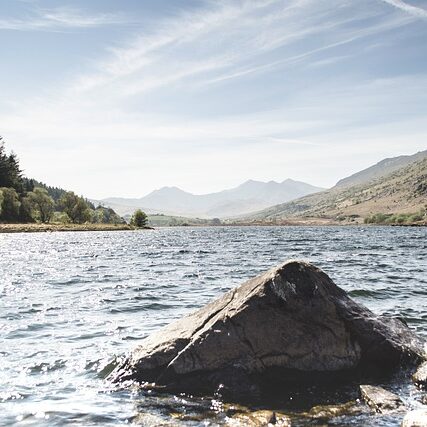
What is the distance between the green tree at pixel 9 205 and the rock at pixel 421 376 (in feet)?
447

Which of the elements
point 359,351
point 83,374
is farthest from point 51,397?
point 359,351

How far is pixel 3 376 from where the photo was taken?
45.7 ft

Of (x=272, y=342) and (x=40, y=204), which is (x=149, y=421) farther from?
(x=40, y=204)

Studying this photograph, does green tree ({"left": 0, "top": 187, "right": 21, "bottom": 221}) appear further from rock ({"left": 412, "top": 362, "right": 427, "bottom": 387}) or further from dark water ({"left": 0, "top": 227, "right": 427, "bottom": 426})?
rock ({"left": 412, "top": 362, "right": 427, "bottom": 387})

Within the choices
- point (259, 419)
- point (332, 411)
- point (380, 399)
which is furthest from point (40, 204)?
point (380, 399)

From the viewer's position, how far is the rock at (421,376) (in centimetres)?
1276

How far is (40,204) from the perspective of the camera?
6176 inches

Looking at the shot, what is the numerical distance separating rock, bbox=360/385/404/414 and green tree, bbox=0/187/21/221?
13647 cm

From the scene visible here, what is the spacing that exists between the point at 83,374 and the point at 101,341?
140 inches

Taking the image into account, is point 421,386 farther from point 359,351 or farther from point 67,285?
point 67,285

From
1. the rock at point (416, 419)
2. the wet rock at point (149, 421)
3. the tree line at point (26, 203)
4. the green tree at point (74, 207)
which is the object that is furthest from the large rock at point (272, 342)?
the green tree at point (74, 207)

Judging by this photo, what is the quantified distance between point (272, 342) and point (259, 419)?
2867 millimetres

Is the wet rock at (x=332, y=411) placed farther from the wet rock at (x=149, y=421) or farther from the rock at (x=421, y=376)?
the wet rock at (x=149, y=421)

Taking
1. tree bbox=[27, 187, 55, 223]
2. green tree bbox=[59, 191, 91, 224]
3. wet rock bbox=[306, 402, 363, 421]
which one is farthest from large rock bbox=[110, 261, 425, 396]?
green tree bbox=[59, 191, 91, 224]
